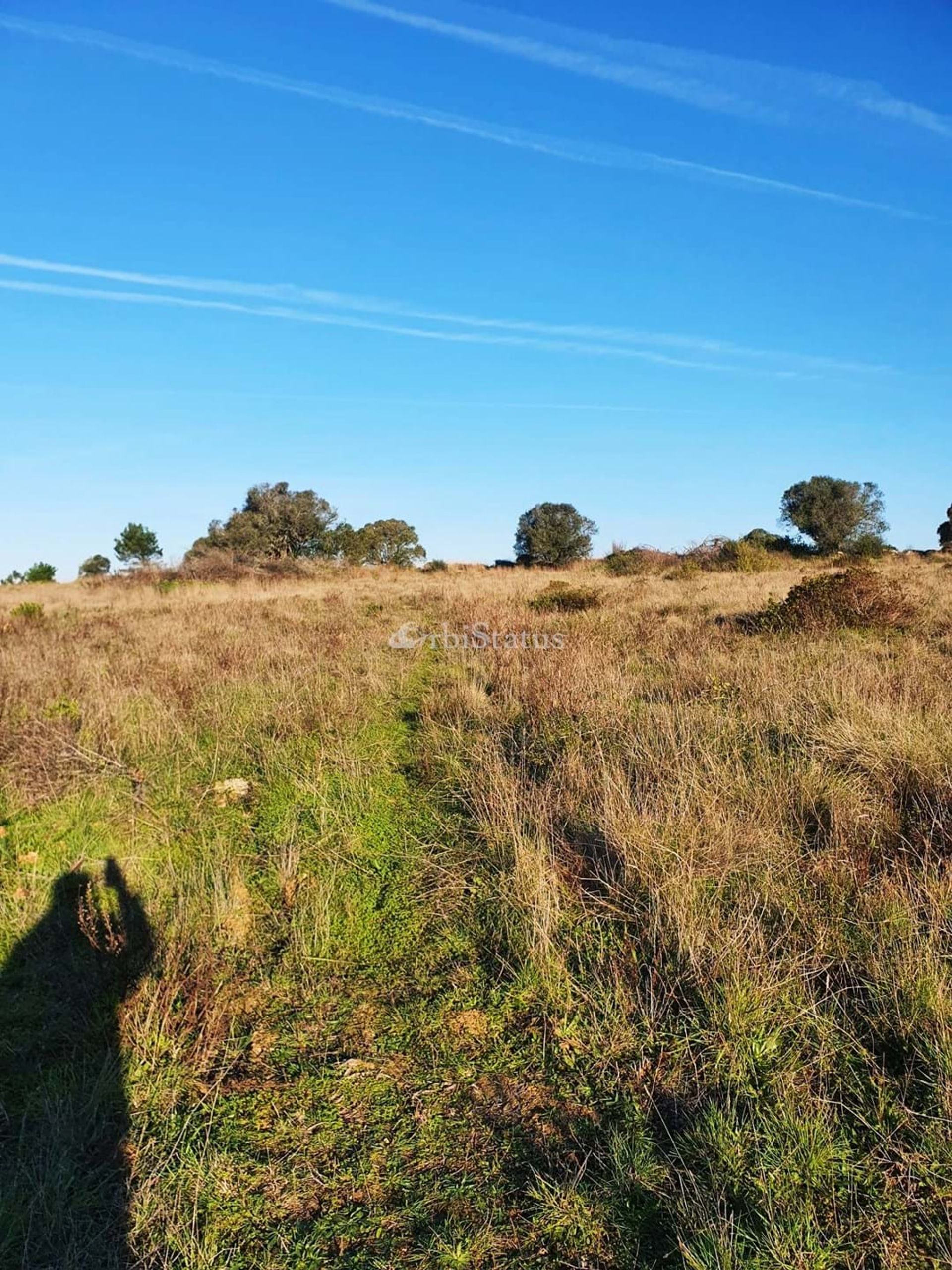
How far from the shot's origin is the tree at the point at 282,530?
42.2 m

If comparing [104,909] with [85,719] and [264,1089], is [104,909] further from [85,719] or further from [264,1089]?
[85,719]

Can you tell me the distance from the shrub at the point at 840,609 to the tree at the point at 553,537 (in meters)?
27.3

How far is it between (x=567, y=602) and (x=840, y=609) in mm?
5878

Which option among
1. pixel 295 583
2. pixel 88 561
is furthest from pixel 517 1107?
pixel 88 561

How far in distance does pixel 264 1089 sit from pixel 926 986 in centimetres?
239

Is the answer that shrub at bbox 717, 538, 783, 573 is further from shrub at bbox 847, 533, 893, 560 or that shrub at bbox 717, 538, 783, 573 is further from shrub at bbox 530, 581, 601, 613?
shrub at bbox 530, 581, 601, 613

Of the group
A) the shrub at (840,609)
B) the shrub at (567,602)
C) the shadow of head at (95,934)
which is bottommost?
the shadow of head at (95,934)

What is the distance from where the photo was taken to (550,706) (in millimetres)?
6582

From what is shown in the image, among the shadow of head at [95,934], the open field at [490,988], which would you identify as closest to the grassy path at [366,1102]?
the open field at [490,988]

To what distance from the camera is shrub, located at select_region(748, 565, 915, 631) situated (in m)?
10.1

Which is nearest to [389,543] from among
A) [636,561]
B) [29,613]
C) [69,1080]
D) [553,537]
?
[553,537]

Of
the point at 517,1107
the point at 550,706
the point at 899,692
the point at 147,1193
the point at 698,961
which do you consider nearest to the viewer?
the point at 147,1193

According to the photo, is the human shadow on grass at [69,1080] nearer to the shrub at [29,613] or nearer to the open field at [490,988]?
the open field at [490,988]

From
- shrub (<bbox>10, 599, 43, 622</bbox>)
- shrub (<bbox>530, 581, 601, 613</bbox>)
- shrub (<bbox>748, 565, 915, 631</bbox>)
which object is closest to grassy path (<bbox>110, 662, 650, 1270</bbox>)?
shrub (<bbox>748, 565, 915, 631</bbox>)
